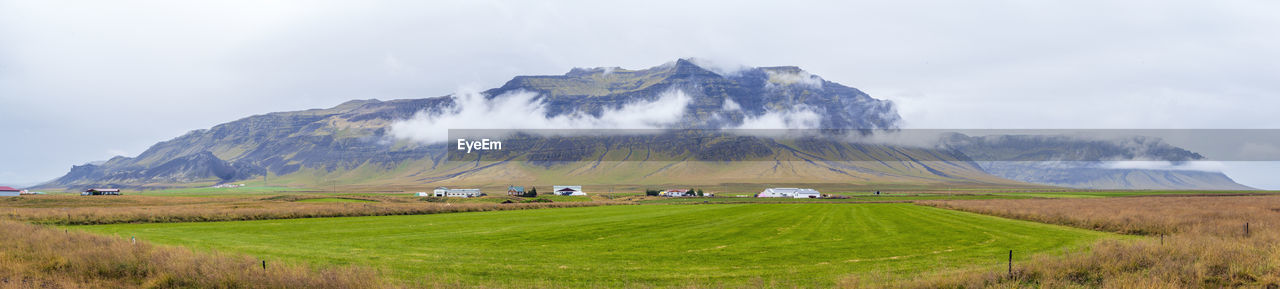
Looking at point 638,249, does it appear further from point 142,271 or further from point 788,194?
point 788,194

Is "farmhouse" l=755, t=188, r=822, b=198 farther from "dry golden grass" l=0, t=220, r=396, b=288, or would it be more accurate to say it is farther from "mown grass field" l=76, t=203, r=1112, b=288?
"dry golden grass" l=0, t=220, r=396, b=288

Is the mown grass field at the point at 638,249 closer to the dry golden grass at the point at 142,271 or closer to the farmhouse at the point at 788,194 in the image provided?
the dry golden grass at the point at 142,271

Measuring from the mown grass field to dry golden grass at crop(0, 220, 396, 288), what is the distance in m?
2.89

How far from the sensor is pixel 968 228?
3353 cm

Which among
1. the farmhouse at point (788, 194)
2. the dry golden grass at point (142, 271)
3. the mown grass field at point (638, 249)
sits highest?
the dry golden grass at point (142, 271)

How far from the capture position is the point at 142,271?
1485 centimetres

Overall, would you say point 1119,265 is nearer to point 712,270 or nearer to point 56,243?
point 712,270

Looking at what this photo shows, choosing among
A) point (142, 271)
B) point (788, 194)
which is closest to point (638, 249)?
point (142, 271)

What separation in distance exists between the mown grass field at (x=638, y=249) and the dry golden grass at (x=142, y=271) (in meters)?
2.89

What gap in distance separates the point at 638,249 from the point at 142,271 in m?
14.6

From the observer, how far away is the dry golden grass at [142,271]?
13.2m

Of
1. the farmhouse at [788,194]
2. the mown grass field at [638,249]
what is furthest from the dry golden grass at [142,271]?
the farmhouse at [788,194]

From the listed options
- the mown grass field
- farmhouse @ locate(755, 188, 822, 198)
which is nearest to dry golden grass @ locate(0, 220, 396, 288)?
the mown grass field

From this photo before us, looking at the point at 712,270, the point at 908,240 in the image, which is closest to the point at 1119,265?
the point at 712,270
